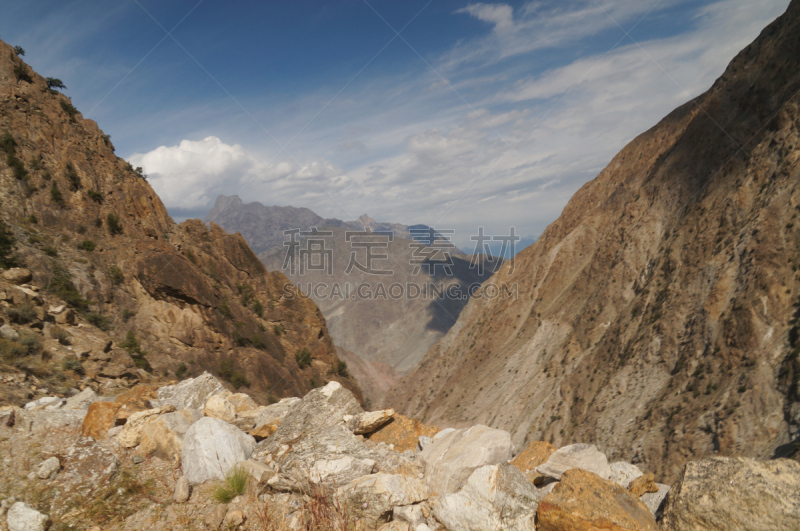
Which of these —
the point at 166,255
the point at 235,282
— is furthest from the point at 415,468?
the point at 235,282

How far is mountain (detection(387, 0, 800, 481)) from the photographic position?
19.7 meters

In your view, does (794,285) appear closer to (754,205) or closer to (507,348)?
(754,205)

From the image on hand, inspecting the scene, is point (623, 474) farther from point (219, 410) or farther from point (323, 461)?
point (219, 410)

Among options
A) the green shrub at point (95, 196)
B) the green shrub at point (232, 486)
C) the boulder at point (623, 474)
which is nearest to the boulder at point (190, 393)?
the green shrub at point (232, 486)

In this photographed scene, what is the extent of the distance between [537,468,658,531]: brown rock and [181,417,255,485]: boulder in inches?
158

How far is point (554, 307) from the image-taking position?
46.8 meters

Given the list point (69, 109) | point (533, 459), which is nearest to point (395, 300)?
point (69, 109)

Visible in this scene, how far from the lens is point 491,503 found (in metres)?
A: 4.05

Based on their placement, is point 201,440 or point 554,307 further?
point 554,307

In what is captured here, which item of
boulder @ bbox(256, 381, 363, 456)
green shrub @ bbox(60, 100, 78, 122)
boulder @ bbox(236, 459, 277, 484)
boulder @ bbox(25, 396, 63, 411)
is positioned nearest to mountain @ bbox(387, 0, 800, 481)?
boulder @ bbox(256, 381, 363, 456)

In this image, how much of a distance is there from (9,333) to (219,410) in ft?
21.1

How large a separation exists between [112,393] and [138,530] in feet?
23.9

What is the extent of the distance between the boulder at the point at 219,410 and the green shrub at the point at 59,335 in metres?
6.45

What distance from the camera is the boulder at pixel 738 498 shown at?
3.35m
